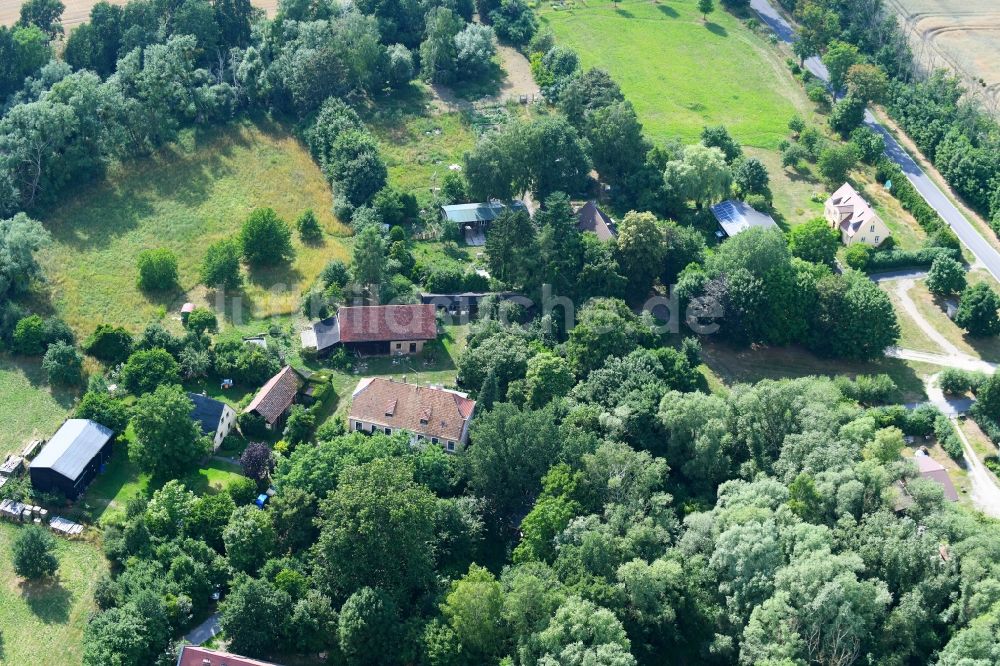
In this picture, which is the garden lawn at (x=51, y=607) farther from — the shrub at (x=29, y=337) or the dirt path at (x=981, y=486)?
the dirt path at (x=981, y=486)

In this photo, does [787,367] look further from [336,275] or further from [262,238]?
[262,238]

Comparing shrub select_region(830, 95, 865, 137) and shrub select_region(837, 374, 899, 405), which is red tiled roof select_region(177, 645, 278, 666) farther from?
shrub select_region(830, 95, 865, 137)

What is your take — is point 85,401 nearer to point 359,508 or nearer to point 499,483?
point 359,508

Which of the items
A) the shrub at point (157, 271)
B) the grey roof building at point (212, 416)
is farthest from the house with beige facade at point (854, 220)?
the shrub at point (157, 271)

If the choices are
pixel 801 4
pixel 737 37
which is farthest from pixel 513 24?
pixel 801 4

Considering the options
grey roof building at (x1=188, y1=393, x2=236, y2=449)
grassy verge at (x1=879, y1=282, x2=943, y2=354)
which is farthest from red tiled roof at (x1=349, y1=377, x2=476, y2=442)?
grassy verge at (x1=879, y1=282, x2=943, y2=354)

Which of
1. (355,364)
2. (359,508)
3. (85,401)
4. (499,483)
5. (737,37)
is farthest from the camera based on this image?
(737,37)
